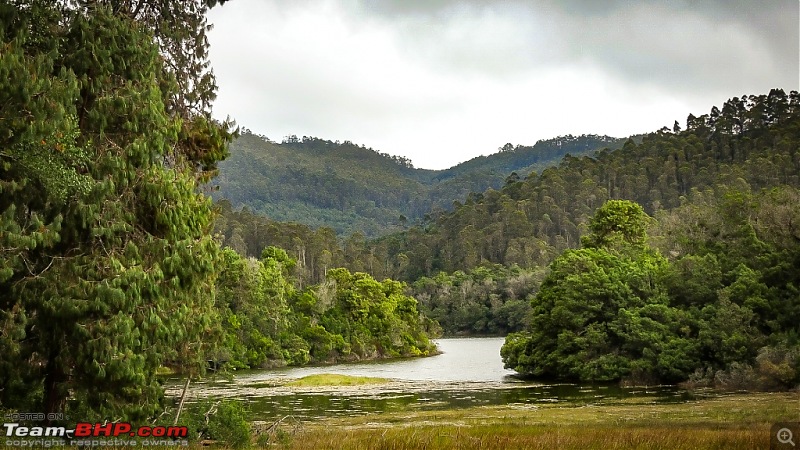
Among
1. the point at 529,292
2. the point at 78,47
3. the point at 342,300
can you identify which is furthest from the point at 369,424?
the point at 529,292

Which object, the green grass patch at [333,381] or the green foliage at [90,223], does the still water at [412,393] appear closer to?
the green grass patch at [333,381]

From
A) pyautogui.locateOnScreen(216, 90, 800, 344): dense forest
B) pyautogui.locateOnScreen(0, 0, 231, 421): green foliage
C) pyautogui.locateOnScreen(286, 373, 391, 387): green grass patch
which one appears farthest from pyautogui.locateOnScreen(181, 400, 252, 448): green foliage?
pyautogui.locateOnScreen(216, 90, 800, 344): dense forest

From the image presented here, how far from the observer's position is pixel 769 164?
440 feet

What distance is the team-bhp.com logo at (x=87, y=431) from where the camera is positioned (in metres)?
14.3

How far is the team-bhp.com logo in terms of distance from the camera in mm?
14273

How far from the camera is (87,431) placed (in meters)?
14.6

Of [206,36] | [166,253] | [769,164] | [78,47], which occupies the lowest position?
[166,253]

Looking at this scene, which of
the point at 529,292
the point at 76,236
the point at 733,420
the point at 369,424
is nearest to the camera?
the point at 76,236

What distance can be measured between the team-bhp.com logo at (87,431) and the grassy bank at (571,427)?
2.93m

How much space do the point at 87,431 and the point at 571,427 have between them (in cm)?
1437

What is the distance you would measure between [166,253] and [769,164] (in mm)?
138591

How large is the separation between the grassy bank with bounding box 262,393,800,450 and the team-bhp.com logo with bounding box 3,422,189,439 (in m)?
2.93

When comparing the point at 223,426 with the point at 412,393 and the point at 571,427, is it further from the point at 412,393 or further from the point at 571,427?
the point at 412,393

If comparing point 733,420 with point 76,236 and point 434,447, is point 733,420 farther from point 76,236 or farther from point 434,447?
point 76,236
